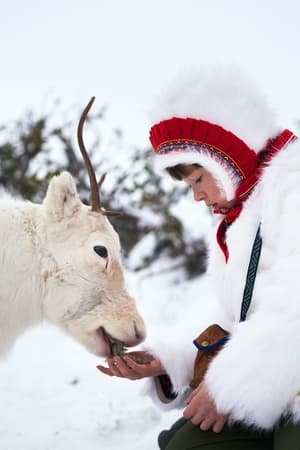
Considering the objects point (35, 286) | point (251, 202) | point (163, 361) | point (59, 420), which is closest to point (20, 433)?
point (59, 420)

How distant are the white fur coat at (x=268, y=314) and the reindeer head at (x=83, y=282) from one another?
632 millimetres

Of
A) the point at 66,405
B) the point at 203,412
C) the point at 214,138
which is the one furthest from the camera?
the point at 66,405

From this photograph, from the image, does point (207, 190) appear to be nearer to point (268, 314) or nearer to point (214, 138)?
point (214, 138)

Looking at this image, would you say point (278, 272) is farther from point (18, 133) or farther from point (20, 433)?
point (18, 133)

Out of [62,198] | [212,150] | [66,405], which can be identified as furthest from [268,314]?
[66,405]

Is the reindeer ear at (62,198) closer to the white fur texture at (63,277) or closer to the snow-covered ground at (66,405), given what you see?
the white fur texture at (63,277)

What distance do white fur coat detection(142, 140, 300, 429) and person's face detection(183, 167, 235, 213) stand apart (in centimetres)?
10

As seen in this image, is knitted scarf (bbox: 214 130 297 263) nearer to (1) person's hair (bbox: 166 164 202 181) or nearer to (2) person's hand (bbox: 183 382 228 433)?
(1) person's hair (bbox: 166 164 202 181)

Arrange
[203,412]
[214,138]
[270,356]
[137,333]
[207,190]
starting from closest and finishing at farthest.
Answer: [270,356] < [203,412] < [214,138] < [207,190] < [137,333]

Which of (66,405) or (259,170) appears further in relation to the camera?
(66,405)

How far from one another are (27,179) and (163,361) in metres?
4.65

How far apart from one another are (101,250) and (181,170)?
577 mm

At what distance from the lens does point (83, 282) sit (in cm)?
248

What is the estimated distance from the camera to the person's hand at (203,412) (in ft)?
5.82
